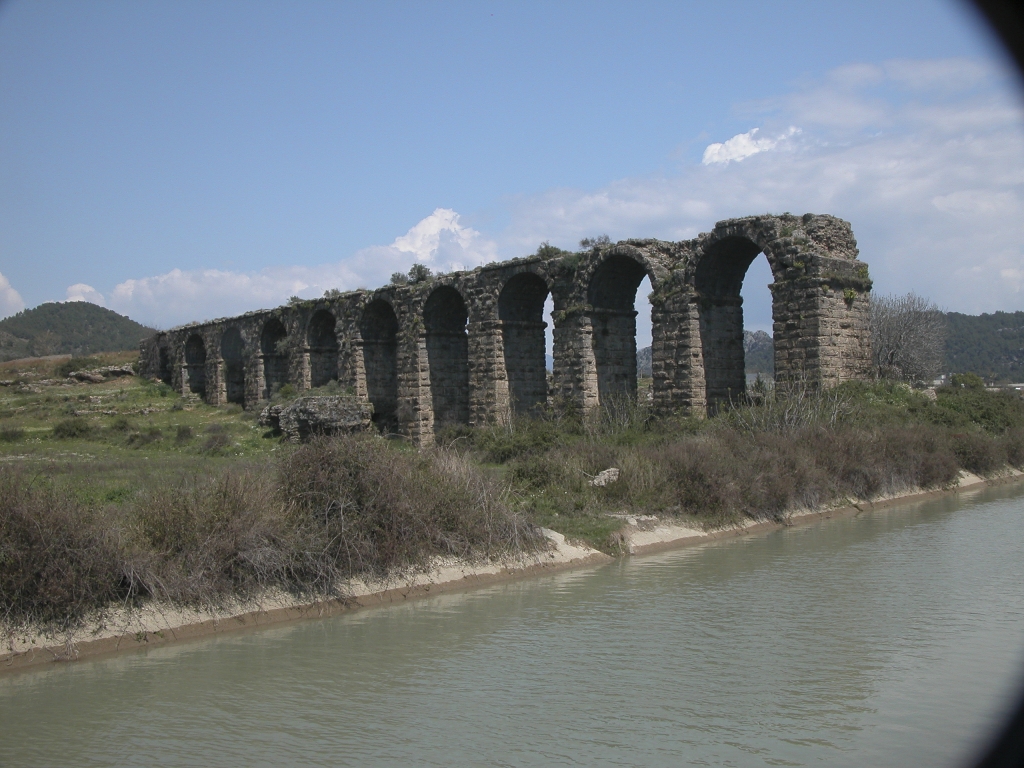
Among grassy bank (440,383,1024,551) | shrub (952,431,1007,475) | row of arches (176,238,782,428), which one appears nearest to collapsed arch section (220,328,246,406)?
row of arches (176,238,782,428)

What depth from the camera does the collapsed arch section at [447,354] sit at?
23625mm

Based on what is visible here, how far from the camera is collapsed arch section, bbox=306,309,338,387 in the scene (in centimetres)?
2759

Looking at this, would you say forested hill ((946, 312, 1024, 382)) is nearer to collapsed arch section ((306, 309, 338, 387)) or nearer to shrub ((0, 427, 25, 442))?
collapsed arch section ((306, 309, 338, 387))

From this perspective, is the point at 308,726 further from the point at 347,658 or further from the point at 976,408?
the point at 976,408

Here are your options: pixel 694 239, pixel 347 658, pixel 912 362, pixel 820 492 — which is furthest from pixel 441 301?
pixel 912 362

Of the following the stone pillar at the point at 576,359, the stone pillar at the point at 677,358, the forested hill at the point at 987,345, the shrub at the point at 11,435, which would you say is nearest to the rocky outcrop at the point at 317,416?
the shrub at the point at 11,435

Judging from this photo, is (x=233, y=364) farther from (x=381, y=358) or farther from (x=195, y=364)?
(x=381, y=358)

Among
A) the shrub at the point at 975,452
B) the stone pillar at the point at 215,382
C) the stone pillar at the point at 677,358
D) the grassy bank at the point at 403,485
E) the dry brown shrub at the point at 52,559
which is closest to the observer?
the dry brown shrub at the point at 52,559

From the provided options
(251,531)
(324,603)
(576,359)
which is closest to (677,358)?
(576,359)

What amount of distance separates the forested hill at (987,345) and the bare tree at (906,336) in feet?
155

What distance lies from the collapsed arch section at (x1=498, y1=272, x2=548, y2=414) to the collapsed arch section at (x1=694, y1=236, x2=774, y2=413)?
428 cm

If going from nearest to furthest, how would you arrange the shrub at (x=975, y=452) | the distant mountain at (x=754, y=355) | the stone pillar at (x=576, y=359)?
the shrub at (x=975, y=452), the stone pillar at (x=576, y=359), the distant mountain at (x=754, y=355)

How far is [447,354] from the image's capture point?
78.6ft

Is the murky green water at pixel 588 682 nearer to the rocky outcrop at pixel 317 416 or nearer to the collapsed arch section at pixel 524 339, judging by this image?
the collapsed arch section at pixel 524 339
